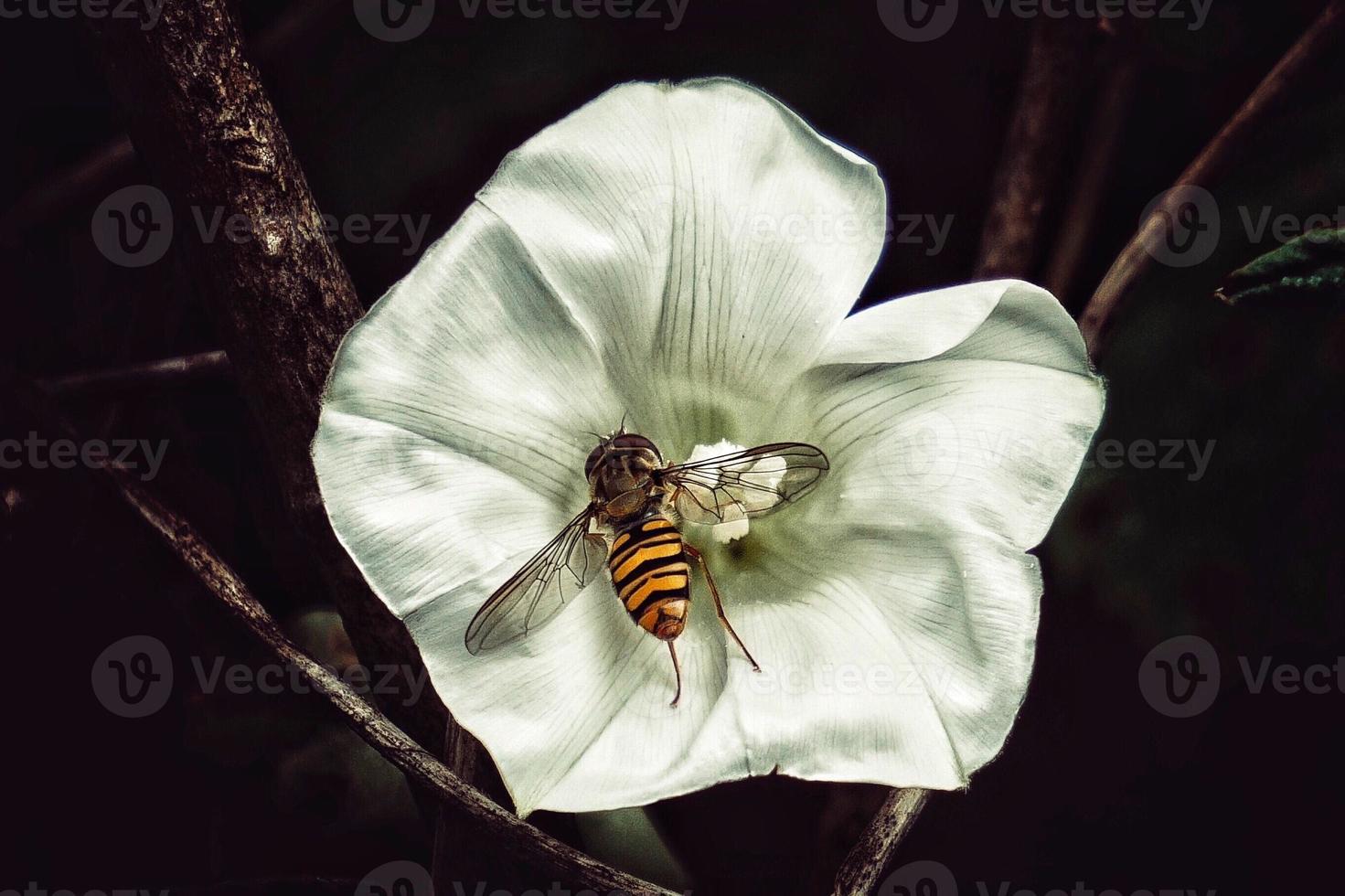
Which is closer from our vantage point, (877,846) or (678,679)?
(678,679)

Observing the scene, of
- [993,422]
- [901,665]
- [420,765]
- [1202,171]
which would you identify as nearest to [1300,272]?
[1202,171]

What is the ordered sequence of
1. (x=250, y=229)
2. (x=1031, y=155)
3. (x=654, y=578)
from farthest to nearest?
(x=1031, y=155)
(x=250, y=229)
(x=654, y=578)

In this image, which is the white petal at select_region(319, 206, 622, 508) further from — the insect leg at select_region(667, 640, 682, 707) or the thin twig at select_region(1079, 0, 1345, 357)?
the thin twig at select_region(1079, 0, 1345, 357)

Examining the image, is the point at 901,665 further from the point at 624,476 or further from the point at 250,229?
the point at 250,229

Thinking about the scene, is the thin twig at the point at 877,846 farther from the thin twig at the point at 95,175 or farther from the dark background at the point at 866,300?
the thin twig at the point at 95,175

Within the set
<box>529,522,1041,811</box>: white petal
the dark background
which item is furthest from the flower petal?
the dark background

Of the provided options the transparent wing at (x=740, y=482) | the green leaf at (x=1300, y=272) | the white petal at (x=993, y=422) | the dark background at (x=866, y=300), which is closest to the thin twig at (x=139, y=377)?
the dark background at (x=866, y=300)

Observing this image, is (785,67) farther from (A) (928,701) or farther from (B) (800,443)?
(A) (928,701)
